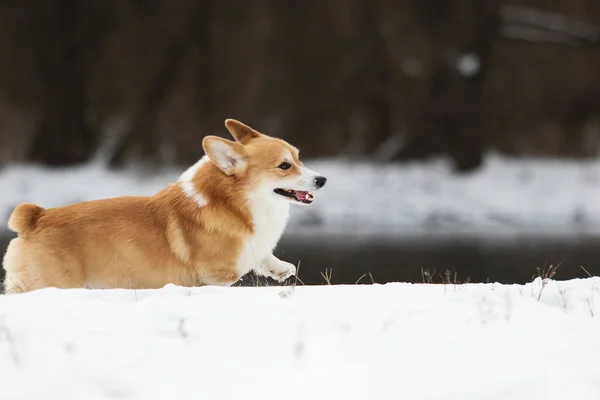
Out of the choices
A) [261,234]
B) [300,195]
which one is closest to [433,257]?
[300,195]

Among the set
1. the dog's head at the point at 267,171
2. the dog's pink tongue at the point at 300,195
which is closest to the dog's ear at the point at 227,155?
the dog's head at the point at 267,171

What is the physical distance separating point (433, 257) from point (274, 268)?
5345mm

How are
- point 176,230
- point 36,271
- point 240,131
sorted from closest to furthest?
point 36,271 < point 176,230 < point 240,131

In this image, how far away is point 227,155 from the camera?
4.86 meters

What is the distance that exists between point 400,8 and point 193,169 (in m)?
13.0

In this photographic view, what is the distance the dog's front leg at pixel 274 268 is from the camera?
5.03 m

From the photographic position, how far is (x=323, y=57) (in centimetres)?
1755

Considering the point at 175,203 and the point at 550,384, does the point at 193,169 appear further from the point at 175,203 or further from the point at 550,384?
the point at 550,384

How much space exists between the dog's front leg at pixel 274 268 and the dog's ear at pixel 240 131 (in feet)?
2.74

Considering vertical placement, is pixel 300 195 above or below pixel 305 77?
below

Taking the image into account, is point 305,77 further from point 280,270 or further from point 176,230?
point 176,230

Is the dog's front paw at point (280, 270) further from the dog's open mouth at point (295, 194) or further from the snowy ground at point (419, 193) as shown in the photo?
the snowy ground at point (419, 193)

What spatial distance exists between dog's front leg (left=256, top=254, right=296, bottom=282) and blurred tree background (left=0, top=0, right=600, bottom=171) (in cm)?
1190

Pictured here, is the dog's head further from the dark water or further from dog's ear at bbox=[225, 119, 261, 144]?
the dark water
